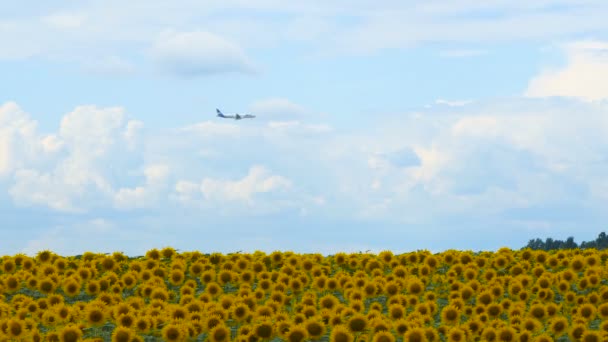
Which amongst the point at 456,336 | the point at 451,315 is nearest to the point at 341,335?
the point at 456,336

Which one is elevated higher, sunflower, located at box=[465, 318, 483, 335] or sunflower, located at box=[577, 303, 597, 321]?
sunflower, located at box=[577, 303, 597, 321]

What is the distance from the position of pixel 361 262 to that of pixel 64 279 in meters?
7.77

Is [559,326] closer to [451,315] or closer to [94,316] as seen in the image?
[451,315]

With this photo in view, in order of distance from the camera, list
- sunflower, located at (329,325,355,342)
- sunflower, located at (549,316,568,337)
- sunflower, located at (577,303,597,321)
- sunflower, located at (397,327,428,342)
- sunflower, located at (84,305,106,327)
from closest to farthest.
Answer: sunflower, located at (329,325,355,342) → sunflower, located at (397,327,428,342) → sunflower, located at (84,305,106,327) → sunflower, located at (549,316,568,337) → sunflower, located at (577,303,597,321)

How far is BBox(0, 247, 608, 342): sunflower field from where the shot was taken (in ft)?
46.6

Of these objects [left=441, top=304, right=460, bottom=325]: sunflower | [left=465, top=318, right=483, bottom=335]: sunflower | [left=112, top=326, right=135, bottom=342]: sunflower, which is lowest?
[left=112, top=326, right=135, bottom=342]: sunflower

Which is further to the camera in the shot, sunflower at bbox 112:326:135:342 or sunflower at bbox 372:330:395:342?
sunflower at bbox 112:326:135:342

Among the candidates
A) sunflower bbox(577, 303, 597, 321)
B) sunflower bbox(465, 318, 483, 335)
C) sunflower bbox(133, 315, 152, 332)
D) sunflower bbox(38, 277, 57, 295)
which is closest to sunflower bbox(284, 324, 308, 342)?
sunflower bbox(133, 315, 152, 332)

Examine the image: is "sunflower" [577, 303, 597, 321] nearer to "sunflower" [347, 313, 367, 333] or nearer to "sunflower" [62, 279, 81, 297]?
"sunflower" [347, 313, 367, 333]

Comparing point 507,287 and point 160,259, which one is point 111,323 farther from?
point 507,287

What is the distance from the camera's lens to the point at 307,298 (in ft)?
53.0

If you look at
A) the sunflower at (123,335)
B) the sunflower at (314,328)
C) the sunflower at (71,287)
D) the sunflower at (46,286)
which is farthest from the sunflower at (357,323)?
the sunflower at (46,286)

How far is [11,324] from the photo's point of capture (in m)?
14.5

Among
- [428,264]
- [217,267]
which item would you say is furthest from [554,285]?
[217,267]
